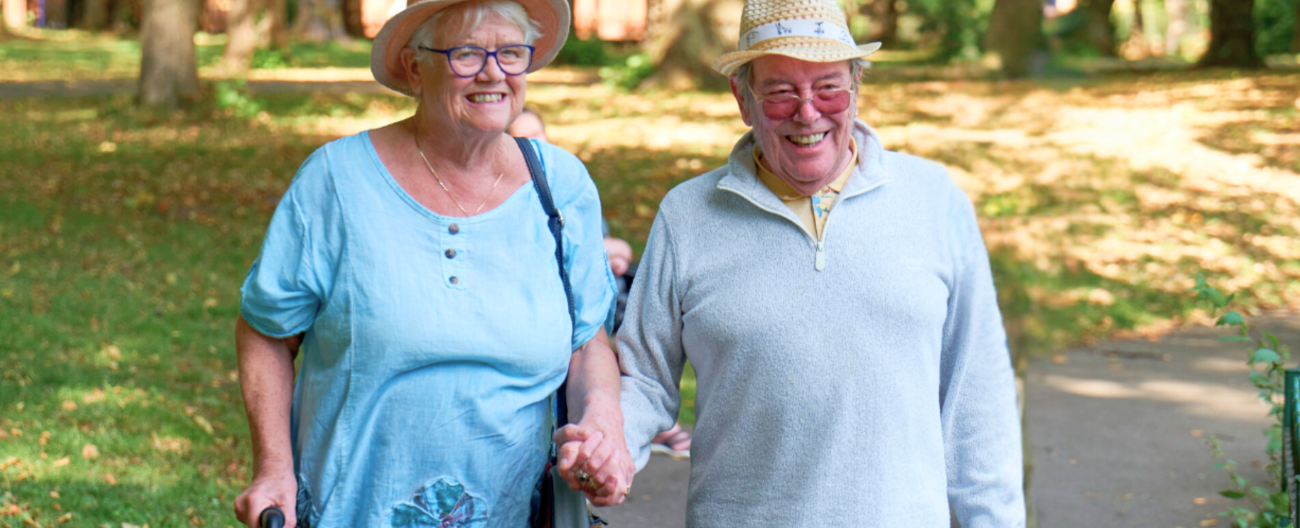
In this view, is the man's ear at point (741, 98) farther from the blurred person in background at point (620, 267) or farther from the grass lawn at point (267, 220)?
the grass lawn at point (267, 220)

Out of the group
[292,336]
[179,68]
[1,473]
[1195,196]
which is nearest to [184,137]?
[179,68]

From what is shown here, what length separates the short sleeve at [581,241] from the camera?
2.35 meters

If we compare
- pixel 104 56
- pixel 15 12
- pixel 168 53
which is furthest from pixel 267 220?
pixel 15 12

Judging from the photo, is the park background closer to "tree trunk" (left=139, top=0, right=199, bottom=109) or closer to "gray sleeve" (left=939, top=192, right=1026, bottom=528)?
"tree trunk" (left=139, top=0, right=199, bottom=109)

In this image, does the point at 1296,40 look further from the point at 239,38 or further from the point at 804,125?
the point at 804,125

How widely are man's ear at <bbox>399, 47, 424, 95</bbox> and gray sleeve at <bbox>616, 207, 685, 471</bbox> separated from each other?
564 mm

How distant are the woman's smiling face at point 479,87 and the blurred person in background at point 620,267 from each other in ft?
5.65

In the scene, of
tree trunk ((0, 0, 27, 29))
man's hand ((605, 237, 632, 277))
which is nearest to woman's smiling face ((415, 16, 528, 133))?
man's hand ((605, 237, 632, 277))

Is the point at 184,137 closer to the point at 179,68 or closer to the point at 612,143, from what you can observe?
the point at 179,68

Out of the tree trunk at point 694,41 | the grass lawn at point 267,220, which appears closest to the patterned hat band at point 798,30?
the grass lawn at point 267,220

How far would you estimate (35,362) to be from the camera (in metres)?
6.05

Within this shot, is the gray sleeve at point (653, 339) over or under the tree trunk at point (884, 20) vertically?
under

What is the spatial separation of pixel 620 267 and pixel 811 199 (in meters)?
2.11

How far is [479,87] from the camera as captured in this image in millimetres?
2195
